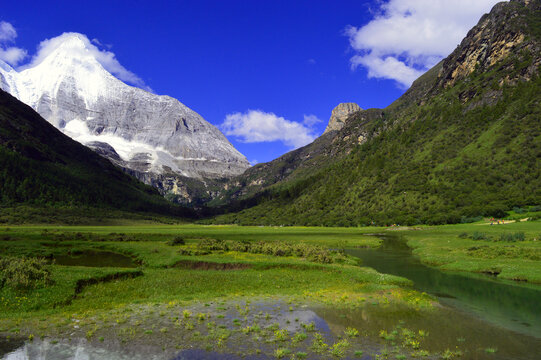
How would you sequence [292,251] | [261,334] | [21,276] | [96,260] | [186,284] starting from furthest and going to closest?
[292,251], [96,260], [186,284], [21,276], [261,334]

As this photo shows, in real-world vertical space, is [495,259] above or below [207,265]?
above

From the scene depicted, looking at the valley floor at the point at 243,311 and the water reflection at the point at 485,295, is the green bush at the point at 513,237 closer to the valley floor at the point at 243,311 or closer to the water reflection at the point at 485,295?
the valley floor at the point at 243,311

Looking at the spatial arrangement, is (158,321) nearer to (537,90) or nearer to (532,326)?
(532,326)

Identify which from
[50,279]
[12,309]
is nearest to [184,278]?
[50,279]

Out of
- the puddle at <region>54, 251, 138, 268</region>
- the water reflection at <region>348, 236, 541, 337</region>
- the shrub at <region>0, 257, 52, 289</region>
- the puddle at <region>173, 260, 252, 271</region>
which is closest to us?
the water reflection at <region>348, 236, 541, 337</region>

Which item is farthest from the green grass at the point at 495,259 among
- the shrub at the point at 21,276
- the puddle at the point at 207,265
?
the shrub at the point at 21,276

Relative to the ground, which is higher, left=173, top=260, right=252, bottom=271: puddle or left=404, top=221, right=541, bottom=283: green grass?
left=404, top=221, right=541, bottom=283: green grass

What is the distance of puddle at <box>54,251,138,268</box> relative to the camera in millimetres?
55344

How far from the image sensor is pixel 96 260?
60688mm

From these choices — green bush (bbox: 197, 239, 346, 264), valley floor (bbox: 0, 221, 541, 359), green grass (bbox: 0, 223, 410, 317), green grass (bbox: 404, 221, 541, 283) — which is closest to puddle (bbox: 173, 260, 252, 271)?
green grass (bbox: 0, 223, 410, 317)

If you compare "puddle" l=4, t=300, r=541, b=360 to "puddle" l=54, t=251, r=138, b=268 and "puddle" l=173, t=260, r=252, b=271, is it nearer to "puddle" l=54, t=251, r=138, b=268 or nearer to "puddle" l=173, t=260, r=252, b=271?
"puddle" l=173, t=260, r=252, b=271

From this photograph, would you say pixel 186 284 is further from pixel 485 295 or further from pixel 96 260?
pixel 485 295

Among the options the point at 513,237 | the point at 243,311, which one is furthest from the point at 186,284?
the point at 513,237

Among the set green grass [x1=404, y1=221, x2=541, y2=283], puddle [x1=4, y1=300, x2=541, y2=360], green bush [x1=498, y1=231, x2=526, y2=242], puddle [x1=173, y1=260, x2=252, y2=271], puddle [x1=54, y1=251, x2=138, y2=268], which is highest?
green bush [x1=498, y1=231, x2=526, y2=242]
